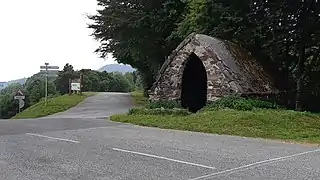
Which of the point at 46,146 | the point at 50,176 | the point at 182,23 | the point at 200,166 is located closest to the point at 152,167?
the point at 200,166

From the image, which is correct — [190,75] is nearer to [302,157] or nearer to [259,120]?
[259,120]

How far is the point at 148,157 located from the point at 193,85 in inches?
611

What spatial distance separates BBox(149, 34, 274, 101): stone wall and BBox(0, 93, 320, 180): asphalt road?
6979 millimetres

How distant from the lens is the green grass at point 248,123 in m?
13.9

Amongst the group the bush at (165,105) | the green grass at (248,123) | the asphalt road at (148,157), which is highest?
the bush at (165,105)

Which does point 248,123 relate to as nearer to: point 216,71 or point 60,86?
point 216,71

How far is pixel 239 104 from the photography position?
1852 centimetres

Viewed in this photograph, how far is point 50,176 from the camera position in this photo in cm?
744

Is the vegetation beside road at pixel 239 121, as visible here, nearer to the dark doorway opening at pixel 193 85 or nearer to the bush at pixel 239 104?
the bush at pixel 239 104

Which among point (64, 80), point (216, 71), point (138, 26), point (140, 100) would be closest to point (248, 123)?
point (216, 71)

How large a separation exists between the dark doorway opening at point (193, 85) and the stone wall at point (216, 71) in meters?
0.79

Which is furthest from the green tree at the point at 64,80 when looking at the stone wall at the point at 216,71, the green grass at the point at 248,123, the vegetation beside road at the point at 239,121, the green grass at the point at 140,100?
the green grass at the point at 248,123

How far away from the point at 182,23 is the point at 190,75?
21.4 feet

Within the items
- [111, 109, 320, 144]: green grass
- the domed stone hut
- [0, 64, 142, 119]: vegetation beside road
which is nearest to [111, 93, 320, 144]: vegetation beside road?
[111, 109, 320, 144]: green grass
